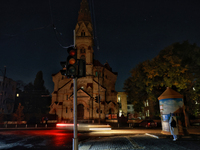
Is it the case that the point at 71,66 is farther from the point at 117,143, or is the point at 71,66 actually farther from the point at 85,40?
the point at 85,40

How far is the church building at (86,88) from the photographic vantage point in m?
41.1

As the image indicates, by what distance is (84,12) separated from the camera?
5050cm

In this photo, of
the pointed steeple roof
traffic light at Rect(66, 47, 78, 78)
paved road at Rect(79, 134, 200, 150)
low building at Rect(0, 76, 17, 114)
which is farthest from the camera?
low building at Rect(0, 76, 17, 114)

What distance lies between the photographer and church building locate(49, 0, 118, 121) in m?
41.1

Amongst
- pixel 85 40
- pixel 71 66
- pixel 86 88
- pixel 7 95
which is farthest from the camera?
pixel 7 95

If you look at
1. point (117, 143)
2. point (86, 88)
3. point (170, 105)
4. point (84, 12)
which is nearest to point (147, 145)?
point (117, 143)

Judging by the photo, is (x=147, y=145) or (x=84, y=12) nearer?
(x=147, y=145)

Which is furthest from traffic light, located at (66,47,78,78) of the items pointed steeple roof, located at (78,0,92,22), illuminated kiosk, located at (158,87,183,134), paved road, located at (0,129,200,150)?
pointed steeple roof, located at (78,0,92,22)

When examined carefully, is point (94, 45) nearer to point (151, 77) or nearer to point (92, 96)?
point (92, 96)

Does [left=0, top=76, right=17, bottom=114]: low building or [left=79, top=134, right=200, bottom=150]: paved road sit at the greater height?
[left=0, top=76, right=17, bottom=114]: low building

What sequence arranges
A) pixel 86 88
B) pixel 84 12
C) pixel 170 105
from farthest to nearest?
pixel 84 12 < pixel 86 88 < pixel 170 105

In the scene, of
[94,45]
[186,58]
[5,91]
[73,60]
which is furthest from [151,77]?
[5,91]

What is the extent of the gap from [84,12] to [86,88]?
23.7 m

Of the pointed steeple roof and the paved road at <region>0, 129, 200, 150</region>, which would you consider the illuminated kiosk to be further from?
the pointed steeple roof
